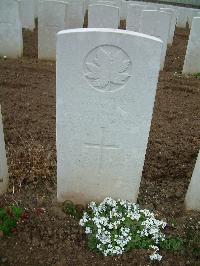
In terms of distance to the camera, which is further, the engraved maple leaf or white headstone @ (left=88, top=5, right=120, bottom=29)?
white headstone @ (left=88, top=5, right=120, bottom=29)

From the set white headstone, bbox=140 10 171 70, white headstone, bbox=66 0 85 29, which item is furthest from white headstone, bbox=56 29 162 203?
white headstone, bbox=66 0 85 29

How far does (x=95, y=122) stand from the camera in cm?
285

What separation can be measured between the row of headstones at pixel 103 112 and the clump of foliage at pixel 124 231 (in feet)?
0.88

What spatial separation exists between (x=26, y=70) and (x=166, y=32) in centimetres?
286

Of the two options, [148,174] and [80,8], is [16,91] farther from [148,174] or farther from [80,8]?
[80,8]

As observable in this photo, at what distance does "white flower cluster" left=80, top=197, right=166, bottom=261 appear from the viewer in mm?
2818

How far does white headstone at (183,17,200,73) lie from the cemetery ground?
3.82 feet

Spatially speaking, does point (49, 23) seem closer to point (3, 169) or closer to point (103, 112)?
point (3, 169)

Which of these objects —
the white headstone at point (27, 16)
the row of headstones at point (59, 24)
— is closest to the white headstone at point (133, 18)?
the row of headstones at point (59, 24)

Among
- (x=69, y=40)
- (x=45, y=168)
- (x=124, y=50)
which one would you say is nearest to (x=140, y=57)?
(x=124, y=50)

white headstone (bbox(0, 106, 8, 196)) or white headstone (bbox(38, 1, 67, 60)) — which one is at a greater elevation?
white headstone (bbox(38, 1, 67, 60))

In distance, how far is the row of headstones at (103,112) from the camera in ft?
8.21

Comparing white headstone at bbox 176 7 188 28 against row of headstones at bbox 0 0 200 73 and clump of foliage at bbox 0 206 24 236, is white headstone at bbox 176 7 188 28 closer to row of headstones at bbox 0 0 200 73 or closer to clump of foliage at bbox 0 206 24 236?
row of headstones at bbox 0 0 200 73

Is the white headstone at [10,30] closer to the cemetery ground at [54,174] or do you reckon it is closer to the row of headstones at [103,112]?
the cemetery ground at [54,174]
